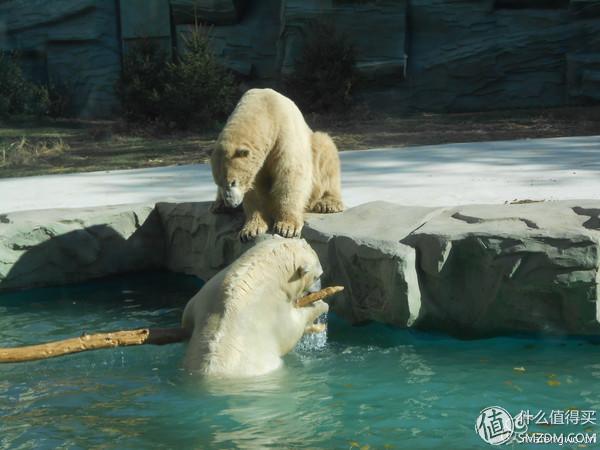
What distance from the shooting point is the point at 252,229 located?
18.0 feet

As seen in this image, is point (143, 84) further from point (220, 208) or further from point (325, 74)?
point (220, 208)

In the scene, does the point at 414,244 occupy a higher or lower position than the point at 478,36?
lower

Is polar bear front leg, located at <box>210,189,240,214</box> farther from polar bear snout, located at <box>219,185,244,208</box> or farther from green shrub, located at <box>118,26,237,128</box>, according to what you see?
green shrub, located at <box>118,26,237,128</box>

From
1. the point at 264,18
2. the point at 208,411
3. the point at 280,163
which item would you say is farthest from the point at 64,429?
the point at 264,18

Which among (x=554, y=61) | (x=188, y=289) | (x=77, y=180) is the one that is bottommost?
(x=188, y=289)

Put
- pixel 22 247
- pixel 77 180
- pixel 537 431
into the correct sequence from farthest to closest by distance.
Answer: pixel 77 180 < pixel 22 247 < pixel 537 431

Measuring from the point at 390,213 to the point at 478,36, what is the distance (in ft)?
36.1

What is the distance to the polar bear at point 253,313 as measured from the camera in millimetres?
3850

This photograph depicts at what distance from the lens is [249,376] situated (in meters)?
3.89

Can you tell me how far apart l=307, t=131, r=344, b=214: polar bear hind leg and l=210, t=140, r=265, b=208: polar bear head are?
82cm

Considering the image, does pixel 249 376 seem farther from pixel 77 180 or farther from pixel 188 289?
pixel 77 180

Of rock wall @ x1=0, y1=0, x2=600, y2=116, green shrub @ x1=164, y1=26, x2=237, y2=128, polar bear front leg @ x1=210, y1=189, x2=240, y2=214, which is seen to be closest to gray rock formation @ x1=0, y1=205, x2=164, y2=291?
polar bear front leg @ x1=210, y1=189, x2=240, y2=214

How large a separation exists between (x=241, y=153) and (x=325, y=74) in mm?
8932

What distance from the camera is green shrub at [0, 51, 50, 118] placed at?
1559cm
